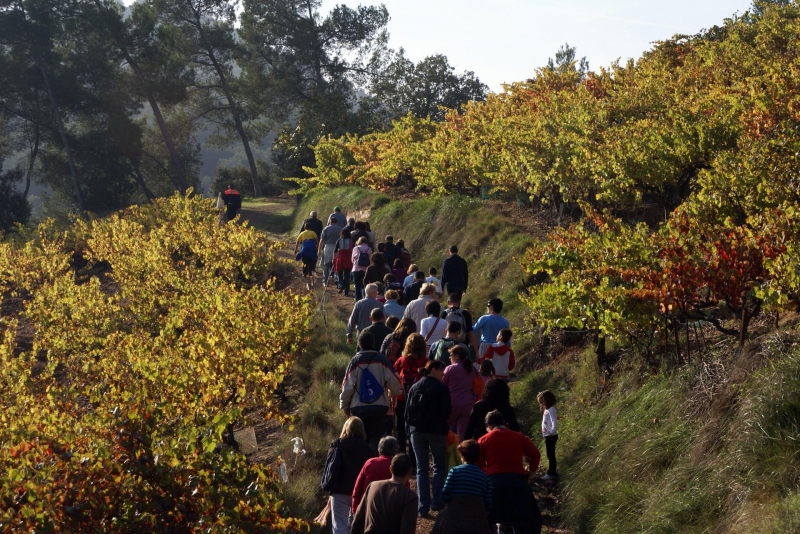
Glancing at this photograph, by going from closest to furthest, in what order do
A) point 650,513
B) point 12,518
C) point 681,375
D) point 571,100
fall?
point 12,518
point 650,513
point 681,375
point 571,100

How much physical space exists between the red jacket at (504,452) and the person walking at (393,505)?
105 cm

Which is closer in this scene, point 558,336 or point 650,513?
point 650,513

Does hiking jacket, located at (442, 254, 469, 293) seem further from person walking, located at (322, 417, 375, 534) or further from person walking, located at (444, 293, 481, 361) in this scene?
person walking, located at (322, 417, 375, 534)

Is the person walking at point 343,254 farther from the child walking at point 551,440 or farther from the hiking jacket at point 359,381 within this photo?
the hiking jacket at point 359,381

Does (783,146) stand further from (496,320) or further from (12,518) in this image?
(12,518)

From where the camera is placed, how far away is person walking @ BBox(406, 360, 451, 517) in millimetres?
8008

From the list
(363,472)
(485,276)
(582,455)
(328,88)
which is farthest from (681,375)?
(328,88)

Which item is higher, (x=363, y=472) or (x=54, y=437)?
(x=54, y=437)

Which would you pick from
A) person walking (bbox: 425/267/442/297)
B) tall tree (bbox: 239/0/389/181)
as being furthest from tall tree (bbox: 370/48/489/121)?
person walking (bbox: 425/267/442/297)

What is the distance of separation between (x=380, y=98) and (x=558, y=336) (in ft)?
120

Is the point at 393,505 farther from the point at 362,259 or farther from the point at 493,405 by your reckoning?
the point at 362,259

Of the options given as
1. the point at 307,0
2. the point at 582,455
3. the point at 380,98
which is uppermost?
the point at 307,0

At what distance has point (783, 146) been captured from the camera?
1020 centimetres

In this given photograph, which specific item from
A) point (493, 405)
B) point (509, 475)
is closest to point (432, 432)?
point (493, 405)
